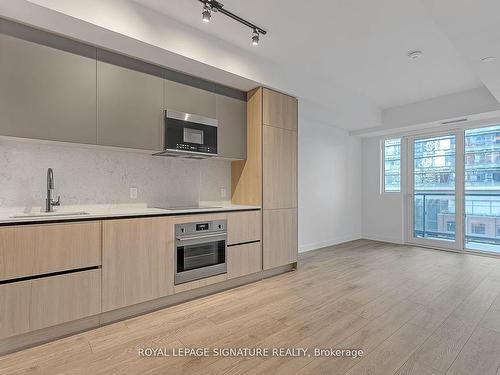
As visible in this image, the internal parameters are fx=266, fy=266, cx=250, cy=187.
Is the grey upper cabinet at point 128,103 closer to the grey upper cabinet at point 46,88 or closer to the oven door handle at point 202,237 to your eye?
the grey upper cabinet at point 46,88

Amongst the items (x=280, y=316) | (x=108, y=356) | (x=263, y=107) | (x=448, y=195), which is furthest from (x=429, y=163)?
(x=108, y=356)

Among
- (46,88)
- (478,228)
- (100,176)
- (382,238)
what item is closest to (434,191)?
(478,228)

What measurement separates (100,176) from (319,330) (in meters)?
2.53

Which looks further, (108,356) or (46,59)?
(46,59)

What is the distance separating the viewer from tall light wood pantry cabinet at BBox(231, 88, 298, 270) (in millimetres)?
3434

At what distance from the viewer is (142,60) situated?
2.66 m

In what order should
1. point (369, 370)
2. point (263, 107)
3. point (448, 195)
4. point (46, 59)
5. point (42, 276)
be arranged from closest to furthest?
1. point (369, 370)
2. point (42, 276)
3. point (46, 59)
4. point (263, 107)
5. point (448, 195)

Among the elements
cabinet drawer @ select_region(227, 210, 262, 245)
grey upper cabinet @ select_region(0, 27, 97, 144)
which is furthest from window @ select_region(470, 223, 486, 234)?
grey upper cabinet @ select_region(0, 27, 97, 144)

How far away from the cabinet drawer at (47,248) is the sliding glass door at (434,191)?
229 inches

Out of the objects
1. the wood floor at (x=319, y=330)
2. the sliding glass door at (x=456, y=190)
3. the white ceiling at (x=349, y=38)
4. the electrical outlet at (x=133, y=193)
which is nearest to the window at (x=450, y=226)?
the sliding glass door at (x=456, y=190)

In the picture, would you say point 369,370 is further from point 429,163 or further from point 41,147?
point 429,163

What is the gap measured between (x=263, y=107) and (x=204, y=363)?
9.17 ft

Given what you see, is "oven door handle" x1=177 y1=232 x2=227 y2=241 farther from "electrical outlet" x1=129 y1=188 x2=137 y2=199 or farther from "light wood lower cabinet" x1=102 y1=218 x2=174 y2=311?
"electrical outlet" x1=129 y1=188 x2=137 y2=199

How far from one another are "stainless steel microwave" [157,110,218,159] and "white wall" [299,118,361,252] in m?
Result: 2.25
